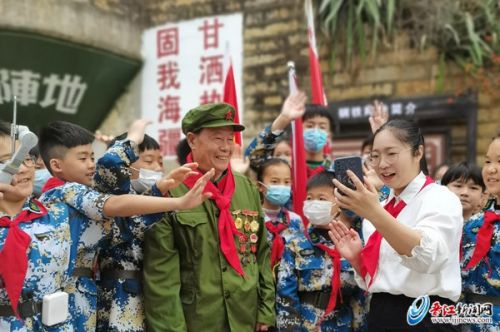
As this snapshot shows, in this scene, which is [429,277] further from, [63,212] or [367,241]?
[63,212]

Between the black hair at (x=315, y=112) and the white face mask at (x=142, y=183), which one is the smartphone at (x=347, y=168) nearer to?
the white face mask at (x=142, y=183)

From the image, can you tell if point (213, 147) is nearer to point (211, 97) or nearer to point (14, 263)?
point (14, 263)

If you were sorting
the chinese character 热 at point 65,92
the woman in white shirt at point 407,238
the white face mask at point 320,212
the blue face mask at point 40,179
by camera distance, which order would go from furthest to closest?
the chinese character 热 at point 65,92 → the blue face mask at point 40,179 → the white face mask at point 320,212 → the woman in white shirt at point 407,238

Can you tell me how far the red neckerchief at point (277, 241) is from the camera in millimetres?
3146

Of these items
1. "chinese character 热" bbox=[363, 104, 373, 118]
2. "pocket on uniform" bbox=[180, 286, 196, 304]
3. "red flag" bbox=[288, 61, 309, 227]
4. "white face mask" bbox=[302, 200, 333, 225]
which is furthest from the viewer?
"chinese character 热" bbox=[363, 104, 373, 118]

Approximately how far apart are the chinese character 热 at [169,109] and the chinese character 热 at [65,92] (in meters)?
1.08

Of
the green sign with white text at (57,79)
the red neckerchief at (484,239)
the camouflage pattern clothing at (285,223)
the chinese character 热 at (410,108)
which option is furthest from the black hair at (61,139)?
the chinese character 热 at (410,108)

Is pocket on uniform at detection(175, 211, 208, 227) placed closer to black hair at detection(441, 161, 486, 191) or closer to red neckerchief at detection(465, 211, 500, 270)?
red neckerchief at detection(465, 211, 500, 270)

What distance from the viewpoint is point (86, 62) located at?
7148mm

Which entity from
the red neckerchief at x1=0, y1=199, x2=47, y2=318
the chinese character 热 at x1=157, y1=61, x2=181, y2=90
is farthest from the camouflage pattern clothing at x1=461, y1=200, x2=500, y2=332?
the chinese character 热 at x1=157, y1=61, x2=181, y2=90

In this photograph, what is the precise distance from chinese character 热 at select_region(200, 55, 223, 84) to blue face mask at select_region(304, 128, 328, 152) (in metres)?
3.03

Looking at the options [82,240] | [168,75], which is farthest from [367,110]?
[82,240]

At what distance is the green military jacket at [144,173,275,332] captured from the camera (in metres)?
2.49

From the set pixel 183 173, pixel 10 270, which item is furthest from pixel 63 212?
pixel 183 173
